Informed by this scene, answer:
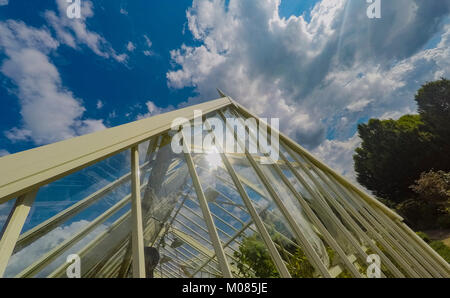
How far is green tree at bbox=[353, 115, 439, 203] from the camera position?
22.2 meters

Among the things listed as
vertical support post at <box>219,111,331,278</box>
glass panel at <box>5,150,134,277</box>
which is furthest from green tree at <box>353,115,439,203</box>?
glass panel at <box>5,150,134,277</box>

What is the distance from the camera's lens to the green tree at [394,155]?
22.2 m

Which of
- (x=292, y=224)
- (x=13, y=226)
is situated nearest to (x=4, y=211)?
(x=13, y=226)

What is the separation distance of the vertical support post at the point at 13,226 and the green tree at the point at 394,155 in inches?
1254

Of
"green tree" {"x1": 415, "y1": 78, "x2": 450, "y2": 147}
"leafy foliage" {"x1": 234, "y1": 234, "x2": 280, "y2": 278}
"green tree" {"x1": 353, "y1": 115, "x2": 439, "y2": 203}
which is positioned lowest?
"leafy foliage" {"x1": 234, "y1": 234, "x2": 280, "y2": 278}

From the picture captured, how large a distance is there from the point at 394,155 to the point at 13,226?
32.5 meters

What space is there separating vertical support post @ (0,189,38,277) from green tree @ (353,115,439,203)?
31863 millimetres

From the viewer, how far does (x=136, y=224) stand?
2188mm

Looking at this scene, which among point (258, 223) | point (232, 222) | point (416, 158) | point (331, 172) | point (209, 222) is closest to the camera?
point (209, 222)

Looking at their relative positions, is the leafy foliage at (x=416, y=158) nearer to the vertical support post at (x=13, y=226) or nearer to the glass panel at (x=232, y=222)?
the glass panel at (x=232, y=222)

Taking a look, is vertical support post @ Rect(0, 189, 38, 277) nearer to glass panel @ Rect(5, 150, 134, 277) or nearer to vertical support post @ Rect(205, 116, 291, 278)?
glass panel @ Rect(5, 150, 134, 277)

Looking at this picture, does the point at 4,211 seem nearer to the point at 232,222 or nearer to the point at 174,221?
the point at 174,221

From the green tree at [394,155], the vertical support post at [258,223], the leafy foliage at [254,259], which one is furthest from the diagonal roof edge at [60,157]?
the green tree at [394,155]
